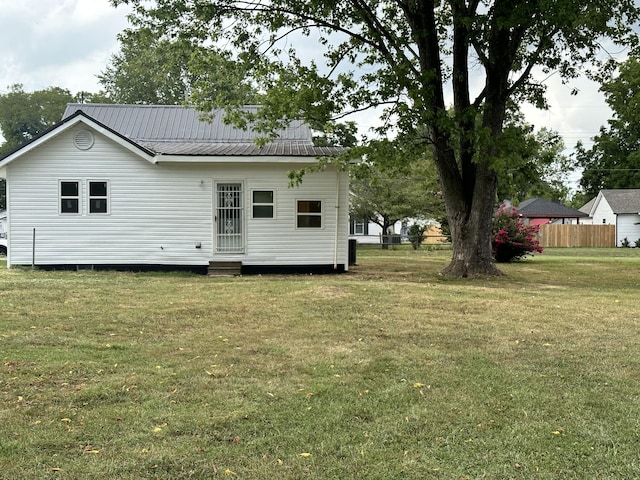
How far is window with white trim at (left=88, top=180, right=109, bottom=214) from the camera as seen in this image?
13906mm

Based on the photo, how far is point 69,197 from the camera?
13875mm

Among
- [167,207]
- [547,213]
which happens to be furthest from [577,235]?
[167,207]

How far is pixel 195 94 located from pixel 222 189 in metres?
2.58

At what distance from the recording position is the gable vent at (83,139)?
13.7 m

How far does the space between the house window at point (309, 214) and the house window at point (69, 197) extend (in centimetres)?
584

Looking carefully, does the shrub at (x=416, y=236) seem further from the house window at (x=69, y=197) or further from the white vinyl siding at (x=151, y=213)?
the house window at (x=69, y=197)

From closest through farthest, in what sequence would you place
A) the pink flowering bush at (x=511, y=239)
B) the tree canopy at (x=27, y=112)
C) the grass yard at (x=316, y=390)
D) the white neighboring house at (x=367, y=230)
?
the grass yard at (x=316, y=390) → the pink flowering bush at (x=511, y=239) → the white neighboring house at (x=367, y=230) → the tree canopy at (x=27, y=112)

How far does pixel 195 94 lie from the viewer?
45.4 ft

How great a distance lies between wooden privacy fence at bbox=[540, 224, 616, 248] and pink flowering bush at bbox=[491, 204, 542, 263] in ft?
64.6

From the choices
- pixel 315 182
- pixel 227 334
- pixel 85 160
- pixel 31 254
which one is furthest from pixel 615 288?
pixel 31 254

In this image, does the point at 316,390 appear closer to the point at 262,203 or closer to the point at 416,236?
the point at 262,203

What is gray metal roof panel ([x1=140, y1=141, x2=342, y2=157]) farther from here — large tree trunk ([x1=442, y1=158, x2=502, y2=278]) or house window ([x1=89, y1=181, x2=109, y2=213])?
large tree trunk ([x1=442, y1=158, x2=502, y2=278])

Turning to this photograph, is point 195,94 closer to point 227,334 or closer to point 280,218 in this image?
point 280,218

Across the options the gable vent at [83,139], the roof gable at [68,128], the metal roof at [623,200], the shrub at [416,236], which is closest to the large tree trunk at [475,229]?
the roof gable at [68,128]
